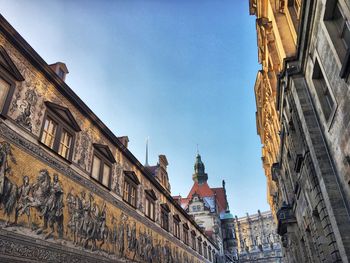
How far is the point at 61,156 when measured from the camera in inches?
360

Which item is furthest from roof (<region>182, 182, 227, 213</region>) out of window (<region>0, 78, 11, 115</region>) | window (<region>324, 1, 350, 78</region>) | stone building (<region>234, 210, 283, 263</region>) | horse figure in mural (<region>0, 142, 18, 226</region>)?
window (<region>0, 78, 11, 115</region>)

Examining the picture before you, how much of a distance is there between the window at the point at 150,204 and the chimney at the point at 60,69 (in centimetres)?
869

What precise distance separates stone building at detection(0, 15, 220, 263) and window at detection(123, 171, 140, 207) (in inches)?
2.1

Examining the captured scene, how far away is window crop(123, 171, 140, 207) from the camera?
14.0m

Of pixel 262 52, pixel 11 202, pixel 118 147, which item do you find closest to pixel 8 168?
pixel 11 202

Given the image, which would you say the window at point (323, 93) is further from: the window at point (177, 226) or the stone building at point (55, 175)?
the window at point (177, 226)

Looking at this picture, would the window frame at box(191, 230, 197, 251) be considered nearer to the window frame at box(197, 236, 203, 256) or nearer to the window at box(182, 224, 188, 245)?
the window frame at box(197, 236, 203, 256)

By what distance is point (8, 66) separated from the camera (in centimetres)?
766

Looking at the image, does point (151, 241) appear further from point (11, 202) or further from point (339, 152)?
point (339, 152)

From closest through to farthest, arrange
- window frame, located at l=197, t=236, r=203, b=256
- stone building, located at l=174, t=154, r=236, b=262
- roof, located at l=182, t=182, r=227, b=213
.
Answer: window frame, located at l=197, t=236, r=203, b=256, stone building, located at l=174, t=154, r=236, b=262, roof, located at l=182, t=182, r=227, b=213

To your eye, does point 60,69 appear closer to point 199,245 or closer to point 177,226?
point 177,226

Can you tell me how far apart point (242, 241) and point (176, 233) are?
159ft

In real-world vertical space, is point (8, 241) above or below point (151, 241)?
below

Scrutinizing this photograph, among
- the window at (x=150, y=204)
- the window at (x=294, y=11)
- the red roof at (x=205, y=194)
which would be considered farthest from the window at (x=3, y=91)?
the red roof at (x=205, y=194)
